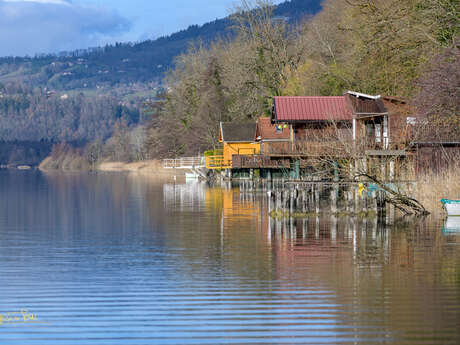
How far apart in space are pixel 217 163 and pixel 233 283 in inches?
2305

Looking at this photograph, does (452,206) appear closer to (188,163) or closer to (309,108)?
(309,108)

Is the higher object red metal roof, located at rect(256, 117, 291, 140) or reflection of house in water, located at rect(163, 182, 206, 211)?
red metal roof, located at rect(256, 117, 291, 140)

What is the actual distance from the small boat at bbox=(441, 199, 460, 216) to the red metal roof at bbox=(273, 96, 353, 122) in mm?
19563

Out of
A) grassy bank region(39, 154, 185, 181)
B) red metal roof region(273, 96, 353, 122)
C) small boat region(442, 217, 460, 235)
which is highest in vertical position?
red metal roof region(273, 96, 353, 122)

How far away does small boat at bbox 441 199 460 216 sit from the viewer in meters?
31.0

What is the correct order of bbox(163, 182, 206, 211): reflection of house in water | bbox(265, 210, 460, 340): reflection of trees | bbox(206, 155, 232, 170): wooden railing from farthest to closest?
bbox(206, 155, 232, 170): wooden railing
bbox(163, 182, 206, 211): reflection of house in water
bbox(265, 210, 460, 340): reflection of trees

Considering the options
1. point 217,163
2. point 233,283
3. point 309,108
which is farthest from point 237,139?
point 233,283

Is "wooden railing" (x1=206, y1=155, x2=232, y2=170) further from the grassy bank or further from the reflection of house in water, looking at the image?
the grassy bank

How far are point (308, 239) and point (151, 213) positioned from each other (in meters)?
15.5

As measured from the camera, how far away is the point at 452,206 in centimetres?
3114

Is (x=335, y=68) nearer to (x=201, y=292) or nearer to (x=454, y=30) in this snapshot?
(x=454, y=30)

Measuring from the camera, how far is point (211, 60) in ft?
315

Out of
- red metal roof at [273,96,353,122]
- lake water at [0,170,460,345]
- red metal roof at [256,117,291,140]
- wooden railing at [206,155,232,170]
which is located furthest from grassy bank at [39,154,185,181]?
lake water at [0,170,460,345]

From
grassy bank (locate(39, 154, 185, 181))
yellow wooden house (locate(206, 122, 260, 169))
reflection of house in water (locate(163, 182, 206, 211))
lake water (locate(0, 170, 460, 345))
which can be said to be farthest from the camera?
grassy bank (locate(39, 154, 185, 181))
